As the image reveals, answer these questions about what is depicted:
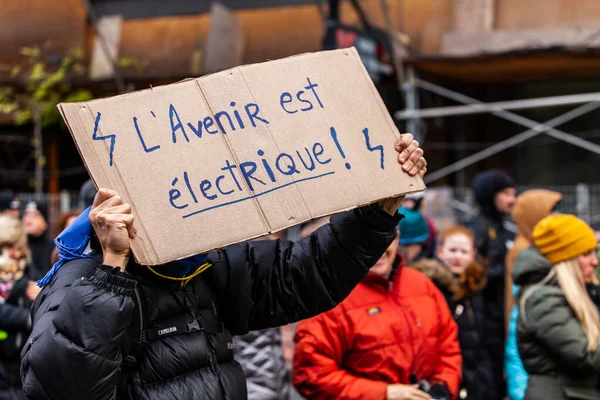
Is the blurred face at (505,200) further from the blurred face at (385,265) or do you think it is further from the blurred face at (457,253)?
the blurred face at (385,265)

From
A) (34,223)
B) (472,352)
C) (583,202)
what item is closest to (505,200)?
(472,352)

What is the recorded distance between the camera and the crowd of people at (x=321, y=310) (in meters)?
2.51

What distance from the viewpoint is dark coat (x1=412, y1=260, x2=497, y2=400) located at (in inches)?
212

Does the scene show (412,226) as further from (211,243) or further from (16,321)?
(211,243)

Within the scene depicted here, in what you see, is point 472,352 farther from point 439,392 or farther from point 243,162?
point 243,162

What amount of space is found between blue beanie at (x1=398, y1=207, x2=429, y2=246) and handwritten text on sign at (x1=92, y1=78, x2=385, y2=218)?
277 centimetres

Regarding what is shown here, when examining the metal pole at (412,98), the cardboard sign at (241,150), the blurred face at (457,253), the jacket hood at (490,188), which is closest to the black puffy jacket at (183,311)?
the cardboard sign at (241,150)

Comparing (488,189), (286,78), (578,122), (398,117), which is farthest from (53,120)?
(286,78)

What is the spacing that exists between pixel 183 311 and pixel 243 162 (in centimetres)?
49

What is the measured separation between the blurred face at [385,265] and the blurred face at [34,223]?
4179 mm

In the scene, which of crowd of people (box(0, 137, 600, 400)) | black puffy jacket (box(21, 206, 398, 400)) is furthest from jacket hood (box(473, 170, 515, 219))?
black puffy jacket (box(21, 206, 398, 400))

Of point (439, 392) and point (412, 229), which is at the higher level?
point (412, 229)

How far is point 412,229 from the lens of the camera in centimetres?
569

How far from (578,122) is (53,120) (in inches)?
321
